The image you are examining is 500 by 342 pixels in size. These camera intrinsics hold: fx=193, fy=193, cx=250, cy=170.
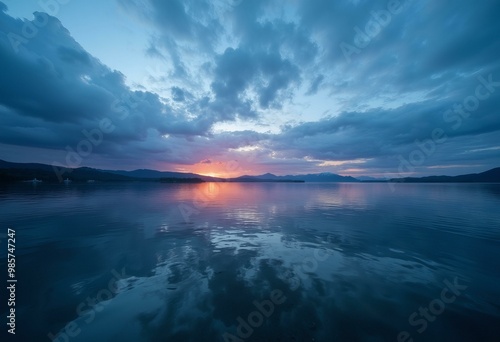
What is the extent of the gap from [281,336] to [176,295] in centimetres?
546

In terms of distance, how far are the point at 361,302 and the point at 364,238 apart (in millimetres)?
11970

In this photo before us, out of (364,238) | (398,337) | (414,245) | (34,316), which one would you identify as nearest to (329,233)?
(364,238)

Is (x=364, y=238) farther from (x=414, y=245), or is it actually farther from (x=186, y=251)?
(x=186, y=251)

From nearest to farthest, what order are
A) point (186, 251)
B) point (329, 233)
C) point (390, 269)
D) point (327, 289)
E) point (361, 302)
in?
point (361, 302), point (327, 289), point (390, 269), point (186, 251), point (329, 233)

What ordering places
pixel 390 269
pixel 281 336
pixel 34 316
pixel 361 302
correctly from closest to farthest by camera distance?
1. pixel 281 336
2. pixel 34 316
3. pixel 361 302
4. pixel 390 269

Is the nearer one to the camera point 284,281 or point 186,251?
point 284,281

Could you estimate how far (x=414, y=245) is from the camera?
58.1 feet

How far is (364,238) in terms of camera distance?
19594 millimetres

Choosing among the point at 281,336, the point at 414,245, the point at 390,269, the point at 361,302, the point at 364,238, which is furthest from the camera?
the point at 364,238

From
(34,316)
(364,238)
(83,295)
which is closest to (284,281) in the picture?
(83,295)

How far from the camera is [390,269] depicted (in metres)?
12.9

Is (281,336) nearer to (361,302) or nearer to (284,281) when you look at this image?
(284,281)

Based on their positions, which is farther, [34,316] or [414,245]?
[414,245]

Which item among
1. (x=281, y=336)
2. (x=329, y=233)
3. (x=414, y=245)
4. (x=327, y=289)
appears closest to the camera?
(x=281, y=336)
